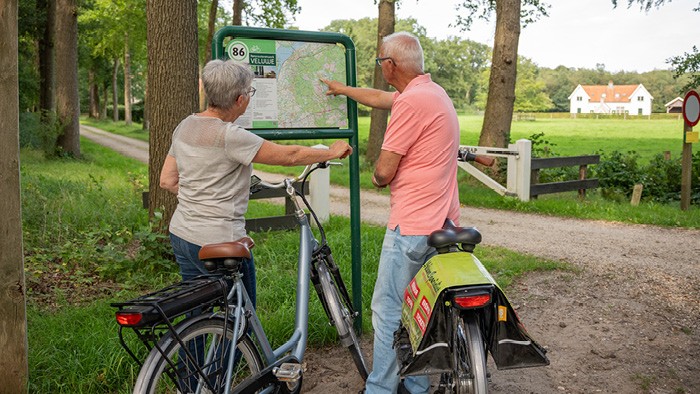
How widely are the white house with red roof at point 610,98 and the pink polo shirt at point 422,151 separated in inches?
4075

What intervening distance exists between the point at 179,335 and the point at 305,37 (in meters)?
2.46

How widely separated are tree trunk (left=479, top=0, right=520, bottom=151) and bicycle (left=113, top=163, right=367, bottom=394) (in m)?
10.9

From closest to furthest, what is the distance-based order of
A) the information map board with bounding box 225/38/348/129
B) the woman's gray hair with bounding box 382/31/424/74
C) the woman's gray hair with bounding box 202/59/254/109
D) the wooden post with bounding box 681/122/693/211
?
the woman's gray hair with bounding box 202/59/254/109
the woman's gray hair with bounding box 382/31/424/74
the information map board with bounding box 225/38/348/129
the wooden post with bounding box 681/122/693/211

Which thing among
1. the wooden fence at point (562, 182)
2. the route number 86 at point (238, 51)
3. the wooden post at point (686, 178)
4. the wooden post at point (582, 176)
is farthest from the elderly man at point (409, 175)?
the wooden post at point (582, 176)

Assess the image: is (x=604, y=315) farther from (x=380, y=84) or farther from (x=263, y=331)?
(x=380, y=84)

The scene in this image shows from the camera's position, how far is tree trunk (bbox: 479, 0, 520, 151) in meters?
14.0

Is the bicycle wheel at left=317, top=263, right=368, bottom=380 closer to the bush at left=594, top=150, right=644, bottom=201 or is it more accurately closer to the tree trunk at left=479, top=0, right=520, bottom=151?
the bush at left=594, top=150, right=644, bottom=201

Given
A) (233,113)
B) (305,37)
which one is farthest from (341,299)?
(305,37)

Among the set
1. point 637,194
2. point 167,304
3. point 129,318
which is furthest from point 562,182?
point 129,318

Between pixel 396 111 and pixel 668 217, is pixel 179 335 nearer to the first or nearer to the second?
Answer: pixel 396 111

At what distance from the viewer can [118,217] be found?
29.7 feet

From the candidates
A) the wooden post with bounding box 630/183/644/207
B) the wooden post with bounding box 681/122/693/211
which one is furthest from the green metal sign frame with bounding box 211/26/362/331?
the wooden post with bounding box 630/183/644/207

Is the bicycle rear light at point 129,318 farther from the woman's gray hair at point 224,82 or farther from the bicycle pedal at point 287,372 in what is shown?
the woman's gray hair at point 224,82

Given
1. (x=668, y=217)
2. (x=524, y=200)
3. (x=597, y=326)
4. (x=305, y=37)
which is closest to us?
(x=305, y=37)
